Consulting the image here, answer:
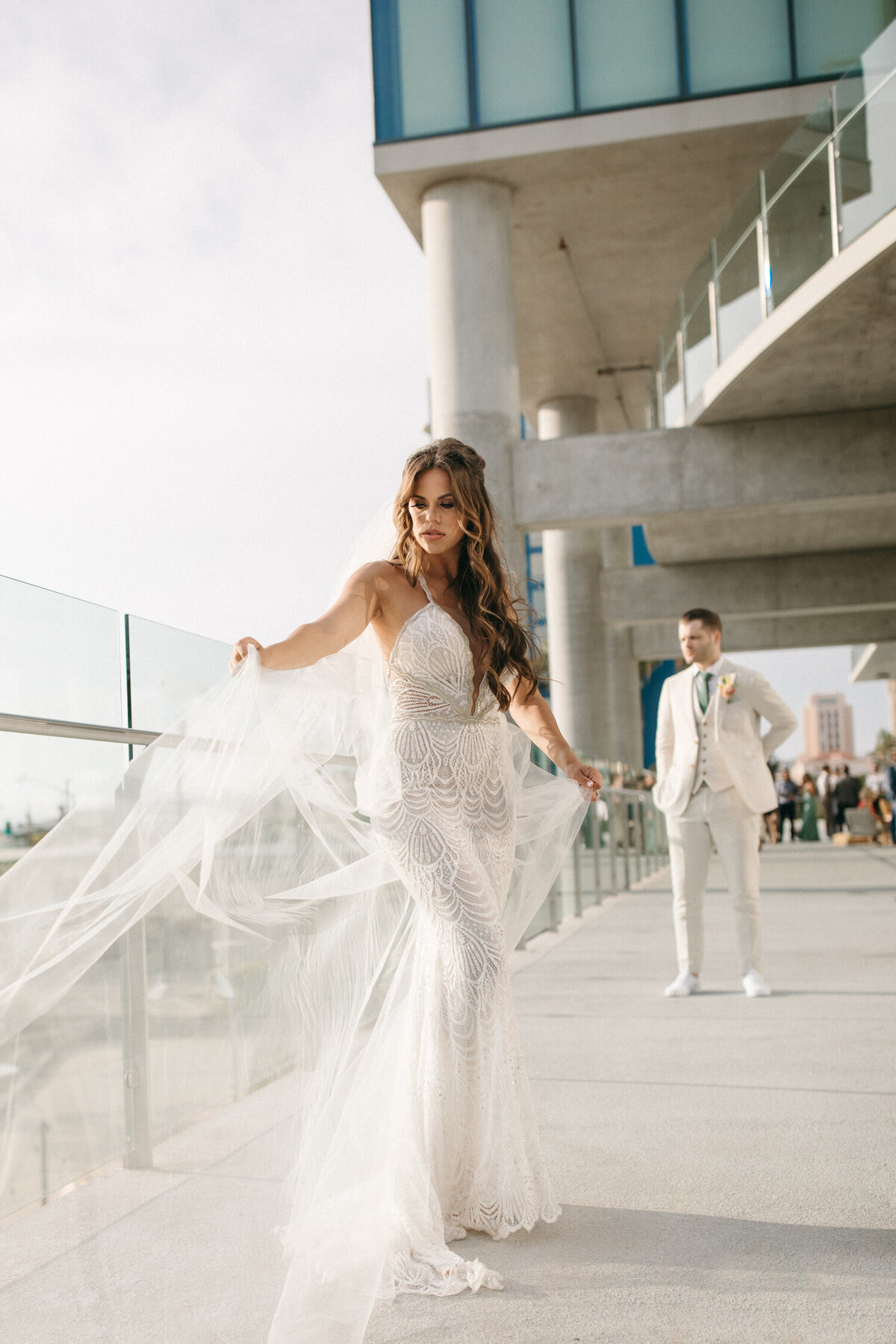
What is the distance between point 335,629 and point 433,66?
45.4 feet

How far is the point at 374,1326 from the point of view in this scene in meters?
2.51

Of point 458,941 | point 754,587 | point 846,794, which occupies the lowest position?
point 846,794

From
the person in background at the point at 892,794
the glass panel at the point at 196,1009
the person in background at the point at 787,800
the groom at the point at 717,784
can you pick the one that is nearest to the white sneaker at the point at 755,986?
the groom at the point at 717,784

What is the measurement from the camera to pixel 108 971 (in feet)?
11.4

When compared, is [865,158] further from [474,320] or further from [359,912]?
[359,912]

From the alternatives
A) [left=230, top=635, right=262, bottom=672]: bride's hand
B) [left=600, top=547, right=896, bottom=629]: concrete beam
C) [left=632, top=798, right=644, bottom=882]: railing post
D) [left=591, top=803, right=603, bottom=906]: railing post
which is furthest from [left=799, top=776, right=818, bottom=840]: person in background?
[left=230, top=635, right=262, bottom=672]: bride's hand

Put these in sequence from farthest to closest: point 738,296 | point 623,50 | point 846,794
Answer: point 846,794
point 623,50
point 738,296

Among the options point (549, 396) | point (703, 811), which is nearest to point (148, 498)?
point (549, 396)

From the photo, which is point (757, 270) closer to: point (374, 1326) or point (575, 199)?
point (575, 199)

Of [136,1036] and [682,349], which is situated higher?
[682,349]

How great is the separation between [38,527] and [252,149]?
87.1 ft

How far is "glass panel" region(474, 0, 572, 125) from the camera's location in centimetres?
1460

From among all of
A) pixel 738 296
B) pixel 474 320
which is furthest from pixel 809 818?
pixel 738 296

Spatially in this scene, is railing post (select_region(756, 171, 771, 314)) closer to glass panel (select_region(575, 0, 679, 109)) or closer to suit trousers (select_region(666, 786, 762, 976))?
glass panel (select_region(575, 0, 679, 109))
